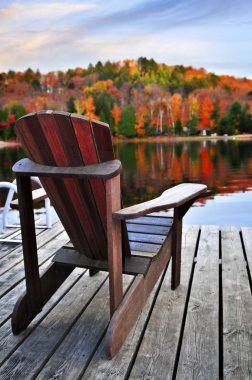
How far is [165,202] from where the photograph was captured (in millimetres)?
1675

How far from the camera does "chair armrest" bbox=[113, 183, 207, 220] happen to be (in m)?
1.49

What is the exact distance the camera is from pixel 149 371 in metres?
1.50

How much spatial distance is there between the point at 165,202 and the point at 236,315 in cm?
70

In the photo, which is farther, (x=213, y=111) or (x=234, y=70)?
(x=234, y=70)

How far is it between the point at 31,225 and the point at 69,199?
0.25 m

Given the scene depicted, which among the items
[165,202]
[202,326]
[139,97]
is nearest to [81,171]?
[165,202]

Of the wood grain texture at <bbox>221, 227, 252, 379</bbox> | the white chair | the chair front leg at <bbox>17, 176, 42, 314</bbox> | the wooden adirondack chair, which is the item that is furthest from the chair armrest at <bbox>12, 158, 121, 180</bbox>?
the white chair

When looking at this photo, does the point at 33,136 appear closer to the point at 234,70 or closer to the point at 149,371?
the point at 149,371

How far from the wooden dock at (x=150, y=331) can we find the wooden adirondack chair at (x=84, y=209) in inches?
3.8

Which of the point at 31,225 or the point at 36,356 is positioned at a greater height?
the point at 31,225

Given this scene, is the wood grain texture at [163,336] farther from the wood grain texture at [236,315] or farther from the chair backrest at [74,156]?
the chair backrest at [74,156]

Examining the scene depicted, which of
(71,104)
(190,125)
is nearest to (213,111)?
(190,125)

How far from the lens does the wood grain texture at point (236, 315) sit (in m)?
1.52

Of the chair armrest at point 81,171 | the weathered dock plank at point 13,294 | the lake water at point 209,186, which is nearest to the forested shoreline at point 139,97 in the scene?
the lake water at point 209,186
